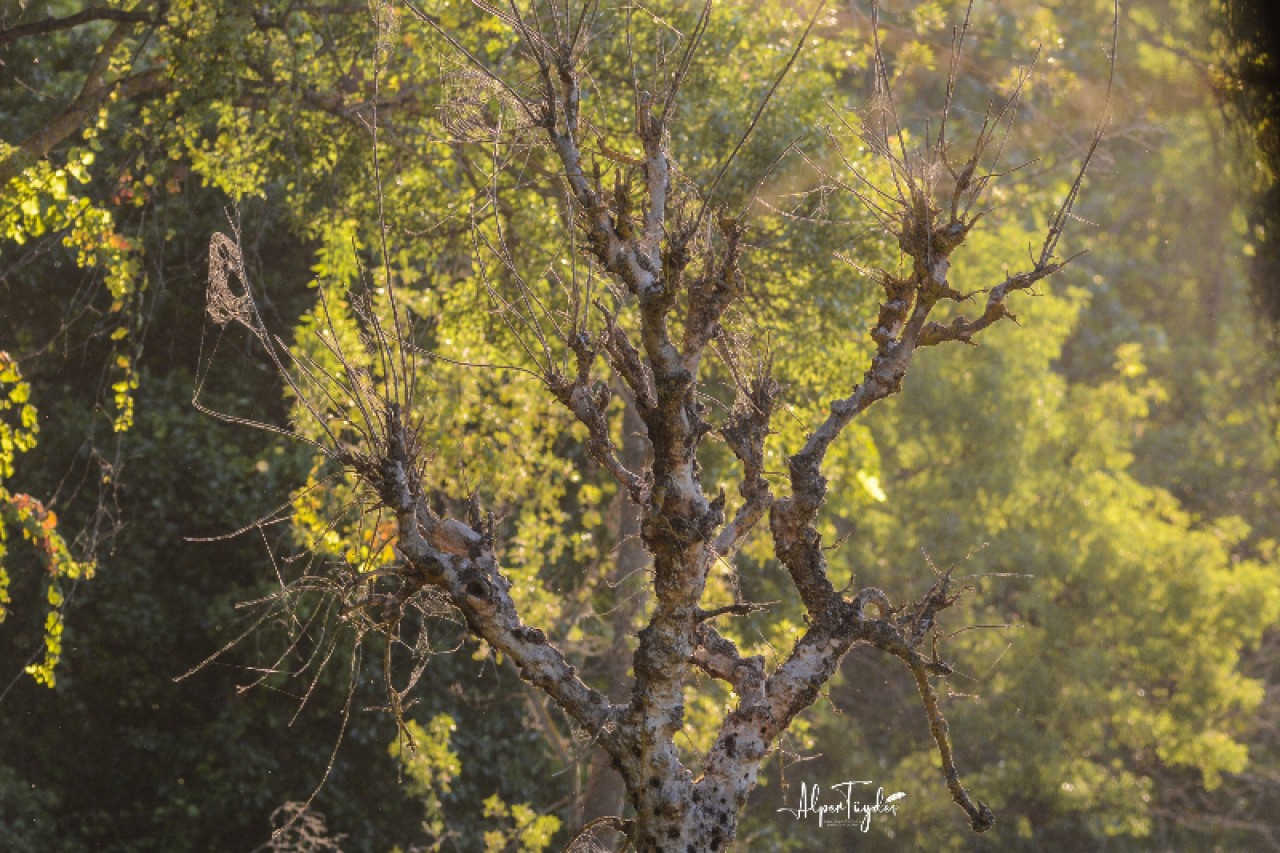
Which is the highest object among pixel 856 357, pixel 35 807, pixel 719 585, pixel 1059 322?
pixel 1059 322

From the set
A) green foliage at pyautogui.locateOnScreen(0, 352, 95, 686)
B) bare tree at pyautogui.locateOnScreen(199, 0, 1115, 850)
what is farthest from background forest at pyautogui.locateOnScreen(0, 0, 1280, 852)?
bare tree at pyautogui.locateOnScreen(199, 0, 1115, 850)

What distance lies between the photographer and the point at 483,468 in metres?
10.3

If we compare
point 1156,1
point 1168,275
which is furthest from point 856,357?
point 1168,275

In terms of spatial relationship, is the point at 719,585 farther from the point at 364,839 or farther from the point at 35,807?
the point at 35,807

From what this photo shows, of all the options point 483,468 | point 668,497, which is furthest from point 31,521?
point 668,497

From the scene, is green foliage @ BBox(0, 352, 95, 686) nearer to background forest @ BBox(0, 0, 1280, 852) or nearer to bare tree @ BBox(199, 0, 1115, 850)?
background forest @ BBox(0, 0, 1280, 852)

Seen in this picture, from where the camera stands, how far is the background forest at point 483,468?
29.6 ft

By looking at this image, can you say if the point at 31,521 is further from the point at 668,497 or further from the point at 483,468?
the point at 668,497

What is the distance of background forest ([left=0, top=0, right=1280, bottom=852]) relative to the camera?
903cm

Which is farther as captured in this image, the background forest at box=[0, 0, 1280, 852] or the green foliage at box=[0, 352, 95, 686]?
the background forest at box=[0, 0, 1280, 852]

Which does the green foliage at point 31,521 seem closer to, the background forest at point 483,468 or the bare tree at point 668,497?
the background forest at point 483,468

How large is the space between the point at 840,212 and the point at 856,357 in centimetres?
101

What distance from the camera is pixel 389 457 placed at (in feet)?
16.4

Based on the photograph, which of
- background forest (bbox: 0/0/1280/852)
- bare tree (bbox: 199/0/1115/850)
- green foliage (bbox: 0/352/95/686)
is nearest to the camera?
bare tree (bbox: 199/0/1115/850)
